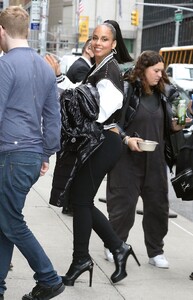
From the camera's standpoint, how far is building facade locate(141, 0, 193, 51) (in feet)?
246

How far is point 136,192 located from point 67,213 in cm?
213

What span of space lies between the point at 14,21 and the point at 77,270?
185 cm

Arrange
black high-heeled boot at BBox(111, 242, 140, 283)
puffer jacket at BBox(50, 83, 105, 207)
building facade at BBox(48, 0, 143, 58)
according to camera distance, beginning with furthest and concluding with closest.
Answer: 1. building facade at BBox(48, 0, 143, 58)
2. black high-heeled boot at BBox(111, 242, 140, 283)
3. puffer jacket at BBox(50, 83, 105, 207)

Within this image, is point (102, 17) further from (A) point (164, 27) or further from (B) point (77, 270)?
(B) point (77, 270)

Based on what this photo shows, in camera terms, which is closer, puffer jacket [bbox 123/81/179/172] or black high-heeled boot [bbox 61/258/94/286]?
black high-heeled boot [bbox 61/258/94/286]

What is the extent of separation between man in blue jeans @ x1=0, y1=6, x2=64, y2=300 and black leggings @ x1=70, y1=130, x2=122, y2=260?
515 mm

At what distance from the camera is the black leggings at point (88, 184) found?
4.80 meters

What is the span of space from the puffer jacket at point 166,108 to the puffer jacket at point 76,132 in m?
0.77

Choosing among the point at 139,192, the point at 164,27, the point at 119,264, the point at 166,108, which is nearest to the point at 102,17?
the point at 164,27

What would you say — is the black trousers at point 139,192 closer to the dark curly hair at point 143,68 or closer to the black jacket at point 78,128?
the dark curly hair at point 143,68

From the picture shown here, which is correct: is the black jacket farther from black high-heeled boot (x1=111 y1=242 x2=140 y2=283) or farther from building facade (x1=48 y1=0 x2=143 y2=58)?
building facade (x1=48 y1=0 x2=143 y2=58)

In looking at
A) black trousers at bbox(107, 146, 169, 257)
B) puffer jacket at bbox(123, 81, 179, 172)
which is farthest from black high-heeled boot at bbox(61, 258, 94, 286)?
puffer jacket at bbox(123, 81, 179, 172)

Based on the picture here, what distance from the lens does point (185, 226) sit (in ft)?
25.7

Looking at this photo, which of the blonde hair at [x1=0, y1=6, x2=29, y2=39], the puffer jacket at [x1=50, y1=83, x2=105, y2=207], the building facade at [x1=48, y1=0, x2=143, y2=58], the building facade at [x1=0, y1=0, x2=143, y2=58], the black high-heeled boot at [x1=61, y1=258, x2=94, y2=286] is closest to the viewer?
the blonde hair at [x1=0, y1=6, x2=29, y2=39]
